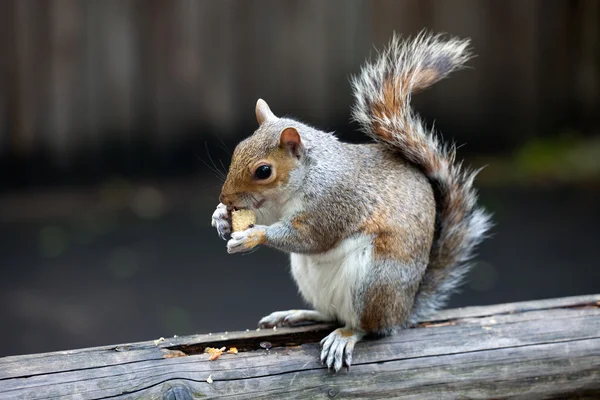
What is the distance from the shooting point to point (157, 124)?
6.14m

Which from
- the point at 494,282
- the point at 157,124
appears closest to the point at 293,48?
the point at 157,124

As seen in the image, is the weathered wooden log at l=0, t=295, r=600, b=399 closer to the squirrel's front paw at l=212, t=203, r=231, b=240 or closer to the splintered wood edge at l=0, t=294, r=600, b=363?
the splintered wood edge at l=0, t=294, r=600, b=363

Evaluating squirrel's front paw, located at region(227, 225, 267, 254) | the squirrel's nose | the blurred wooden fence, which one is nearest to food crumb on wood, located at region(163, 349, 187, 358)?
squirrel's front paw, located at region(227, 225, 267, 254)

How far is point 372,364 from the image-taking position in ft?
7.43

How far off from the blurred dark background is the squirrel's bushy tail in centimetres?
212

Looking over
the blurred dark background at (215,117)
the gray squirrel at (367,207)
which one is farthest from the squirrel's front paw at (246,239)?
the blurred dark background at (215,117)

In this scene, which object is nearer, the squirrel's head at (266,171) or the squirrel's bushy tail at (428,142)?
the squirrel's head at (266,171)

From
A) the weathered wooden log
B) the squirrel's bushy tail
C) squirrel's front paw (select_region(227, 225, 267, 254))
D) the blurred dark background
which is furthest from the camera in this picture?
the blurred dark background

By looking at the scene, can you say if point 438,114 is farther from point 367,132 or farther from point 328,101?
point 367,132

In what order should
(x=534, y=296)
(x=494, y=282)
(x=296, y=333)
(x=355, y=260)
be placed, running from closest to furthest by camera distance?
(x=355, y=260)
(x=296, y=333)
(x=534, y=296)
(x=494, y=282)

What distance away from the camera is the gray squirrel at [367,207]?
7.39 ft

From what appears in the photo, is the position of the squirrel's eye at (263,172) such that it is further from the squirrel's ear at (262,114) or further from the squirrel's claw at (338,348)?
the squirrel's claw at (338,348)

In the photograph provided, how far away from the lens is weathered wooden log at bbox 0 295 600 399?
2023 mm

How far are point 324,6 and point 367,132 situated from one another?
4.05m
